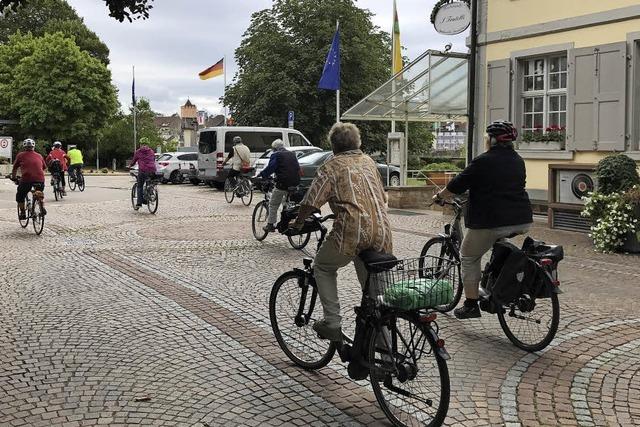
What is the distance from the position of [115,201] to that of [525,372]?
56.1 feet

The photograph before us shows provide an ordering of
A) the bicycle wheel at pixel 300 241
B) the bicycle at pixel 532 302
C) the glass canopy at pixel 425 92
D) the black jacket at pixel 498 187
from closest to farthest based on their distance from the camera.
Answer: the bicycle at pixel 532 302 < the black jacket at pixel 498 187 < the bicycle wheel at pixel 300 241 < the glass canopy at pixel 425 92

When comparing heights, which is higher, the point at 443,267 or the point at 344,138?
the point at 344,138

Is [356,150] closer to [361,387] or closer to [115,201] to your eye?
[361,387]

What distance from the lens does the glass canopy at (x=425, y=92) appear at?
1669cm

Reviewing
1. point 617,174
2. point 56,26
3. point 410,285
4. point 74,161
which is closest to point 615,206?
point 617,174

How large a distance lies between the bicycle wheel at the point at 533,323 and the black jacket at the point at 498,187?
67 centimetres

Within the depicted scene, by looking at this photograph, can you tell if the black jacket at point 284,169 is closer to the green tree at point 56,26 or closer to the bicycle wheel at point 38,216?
the bicycle wheel at point 38,216

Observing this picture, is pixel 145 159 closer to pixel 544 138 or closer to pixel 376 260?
pixel 544 138

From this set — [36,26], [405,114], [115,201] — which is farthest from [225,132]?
[36,26]

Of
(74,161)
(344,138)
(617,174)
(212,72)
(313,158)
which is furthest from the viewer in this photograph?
(212,72)

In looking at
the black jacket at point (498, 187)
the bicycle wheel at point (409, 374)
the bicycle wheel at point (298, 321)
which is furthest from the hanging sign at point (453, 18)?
the bicycle wheel at point (409, 374)

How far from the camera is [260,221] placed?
1186cm

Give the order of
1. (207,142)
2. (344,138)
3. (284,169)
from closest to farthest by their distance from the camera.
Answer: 1. (344,138)
2. (284,169)
3. (207,142)

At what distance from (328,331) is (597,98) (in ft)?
33.8
